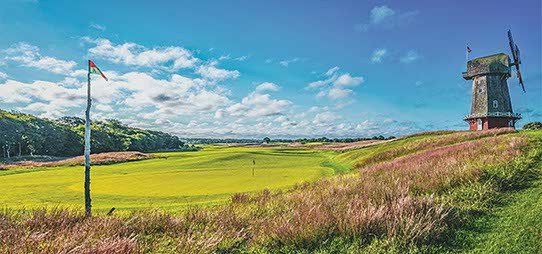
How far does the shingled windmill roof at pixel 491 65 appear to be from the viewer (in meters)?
48.9

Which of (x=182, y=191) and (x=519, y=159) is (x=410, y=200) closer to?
(x=519, y=159)

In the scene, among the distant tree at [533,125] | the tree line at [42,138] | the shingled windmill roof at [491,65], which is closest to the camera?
the distant tree at [533,125]

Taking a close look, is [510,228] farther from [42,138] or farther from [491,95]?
[42,138]

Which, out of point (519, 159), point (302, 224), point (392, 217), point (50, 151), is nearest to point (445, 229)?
point (392, 217)

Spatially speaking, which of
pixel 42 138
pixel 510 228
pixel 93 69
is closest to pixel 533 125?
pixel 510 228

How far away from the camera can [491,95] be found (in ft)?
159

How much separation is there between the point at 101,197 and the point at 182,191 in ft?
11.2

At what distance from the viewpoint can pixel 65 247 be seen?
5.06 m

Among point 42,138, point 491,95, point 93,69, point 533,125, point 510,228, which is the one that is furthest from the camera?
point 42,138

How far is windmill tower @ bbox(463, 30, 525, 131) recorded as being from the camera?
47812 mm

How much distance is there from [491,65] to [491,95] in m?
4.05

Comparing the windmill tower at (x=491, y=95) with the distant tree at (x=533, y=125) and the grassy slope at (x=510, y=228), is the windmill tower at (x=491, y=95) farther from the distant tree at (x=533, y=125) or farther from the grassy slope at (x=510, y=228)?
the grassy slope at (x=510, y=228)

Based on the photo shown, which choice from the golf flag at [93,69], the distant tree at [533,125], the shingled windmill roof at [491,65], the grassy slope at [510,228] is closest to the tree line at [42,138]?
the golf flag at [93,69]

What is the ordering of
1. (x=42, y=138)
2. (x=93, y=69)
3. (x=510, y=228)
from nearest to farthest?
(x=510, y=228) → (x=93, y=69) → (x=42, y=138)
